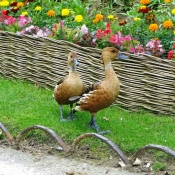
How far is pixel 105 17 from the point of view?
362 inches

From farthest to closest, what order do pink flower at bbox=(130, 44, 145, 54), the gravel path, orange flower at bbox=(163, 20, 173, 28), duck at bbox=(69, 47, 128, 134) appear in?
orange flower at bbox=(163, 20, 173, 28), pink flower at bbox=(130, 44, 145, 54), duck at bbox=(69, 47, 128, 134), the gravel path

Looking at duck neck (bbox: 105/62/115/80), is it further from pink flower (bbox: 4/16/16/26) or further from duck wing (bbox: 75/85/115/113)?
pink flower (bbox: 4/16/16/26)

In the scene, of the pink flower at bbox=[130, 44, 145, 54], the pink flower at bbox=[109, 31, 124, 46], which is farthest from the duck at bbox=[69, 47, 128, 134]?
the pink flower at bbox=[109, 31, 124, 46]

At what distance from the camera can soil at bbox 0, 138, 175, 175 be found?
5531 millimetres

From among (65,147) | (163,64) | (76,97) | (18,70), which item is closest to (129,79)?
(163,64)

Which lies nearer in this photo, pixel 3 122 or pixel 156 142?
pixel 156 142

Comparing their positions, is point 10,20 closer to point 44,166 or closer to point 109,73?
point 109,73

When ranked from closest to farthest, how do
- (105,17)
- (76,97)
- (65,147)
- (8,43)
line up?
(65,147), (76,97), (8,43), (105,17)

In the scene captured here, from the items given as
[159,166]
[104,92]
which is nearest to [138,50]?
[104,92]

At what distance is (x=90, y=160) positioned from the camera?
5.84 meters

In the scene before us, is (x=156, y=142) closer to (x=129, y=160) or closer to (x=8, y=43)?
(x=129, y=160)

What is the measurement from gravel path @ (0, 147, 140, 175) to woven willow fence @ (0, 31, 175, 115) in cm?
169

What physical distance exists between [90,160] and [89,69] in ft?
6.57

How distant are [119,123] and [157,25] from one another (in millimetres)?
1753
